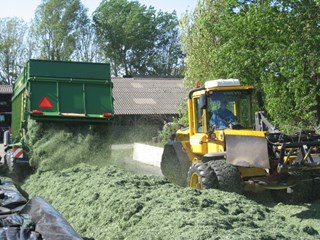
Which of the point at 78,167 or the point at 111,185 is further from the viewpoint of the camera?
the point at 78,167

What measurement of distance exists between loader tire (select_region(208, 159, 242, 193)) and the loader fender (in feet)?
6.11

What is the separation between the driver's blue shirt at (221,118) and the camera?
9.24 m

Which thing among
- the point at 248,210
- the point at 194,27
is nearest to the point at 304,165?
the point at 248,210

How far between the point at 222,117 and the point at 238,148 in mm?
1181

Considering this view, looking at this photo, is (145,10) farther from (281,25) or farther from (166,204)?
(166,204)

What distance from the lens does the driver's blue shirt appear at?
924 centimetres

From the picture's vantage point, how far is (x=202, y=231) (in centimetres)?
504

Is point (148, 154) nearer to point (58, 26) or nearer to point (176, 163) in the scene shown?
point (176, 163)

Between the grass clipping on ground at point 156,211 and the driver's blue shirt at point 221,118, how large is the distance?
5.49ft

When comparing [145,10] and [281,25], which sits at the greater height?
[145,10]

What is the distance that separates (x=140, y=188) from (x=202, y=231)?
94.5 inches

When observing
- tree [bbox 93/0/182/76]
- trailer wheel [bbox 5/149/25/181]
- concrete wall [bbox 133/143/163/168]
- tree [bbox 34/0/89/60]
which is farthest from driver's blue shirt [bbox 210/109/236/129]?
tree [bbox 93/0/182/76]

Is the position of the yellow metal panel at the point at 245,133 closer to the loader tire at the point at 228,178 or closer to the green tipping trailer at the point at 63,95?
the loader tire at the point at 228,178

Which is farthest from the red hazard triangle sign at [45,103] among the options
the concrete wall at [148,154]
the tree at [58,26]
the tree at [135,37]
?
the tree at [135,37]
